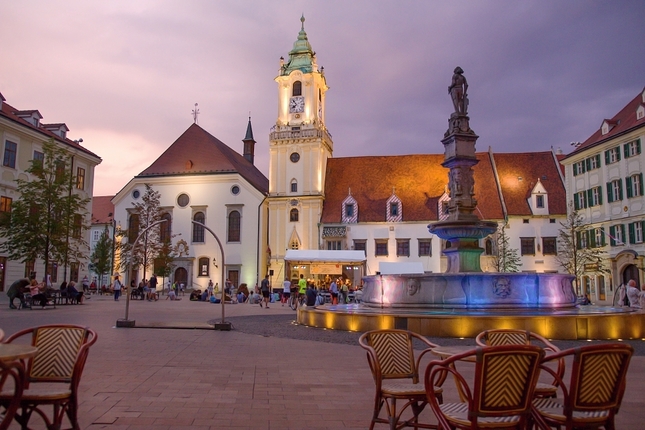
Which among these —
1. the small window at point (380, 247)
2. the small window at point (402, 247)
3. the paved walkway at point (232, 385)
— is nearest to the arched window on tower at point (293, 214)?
the small window at point (380, 247)

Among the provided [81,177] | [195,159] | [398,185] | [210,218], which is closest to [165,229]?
[210,218]

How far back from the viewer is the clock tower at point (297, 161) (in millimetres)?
52969

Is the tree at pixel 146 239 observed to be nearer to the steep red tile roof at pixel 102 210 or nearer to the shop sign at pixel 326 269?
the shop sign at pixel 326 269

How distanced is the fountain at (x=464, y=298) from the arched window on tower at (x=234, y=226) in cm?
3485

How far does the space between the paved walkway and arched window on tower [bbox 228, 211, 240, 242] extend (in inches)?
1569

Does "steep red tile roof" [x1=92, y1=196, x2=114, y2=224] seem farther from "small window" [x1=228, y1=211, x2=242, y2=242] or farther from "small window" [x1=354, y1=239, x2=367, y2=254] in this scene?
"small window" [x1=354, y1=239, x2=367, y2=254]

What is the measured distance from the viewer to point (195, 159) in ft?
186

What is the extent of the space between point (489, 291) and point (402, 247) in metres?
35.7

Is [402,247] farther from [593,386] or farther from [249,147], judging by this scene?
[593,386]

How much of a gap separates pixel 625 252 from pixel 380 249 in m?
20.8

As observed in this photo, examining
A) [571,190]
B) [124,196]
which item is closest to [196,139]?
[124,196]

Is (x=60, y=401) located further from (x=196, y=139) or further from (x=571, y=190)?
(x=196, y=139)

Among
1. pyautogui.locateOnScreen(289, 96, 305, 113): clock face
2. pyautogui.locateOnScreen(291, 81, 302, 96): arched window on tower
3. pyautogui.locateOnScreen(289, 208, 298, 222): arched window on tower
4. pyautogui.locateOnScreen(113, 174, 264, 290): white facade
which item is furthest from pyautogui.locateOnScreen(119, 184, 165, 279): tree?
pyautogui.locateOnScreen(291, 81, 302, 96): arched window on tower

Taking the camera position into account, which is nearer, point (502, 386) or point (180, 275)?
point (502, 386)
